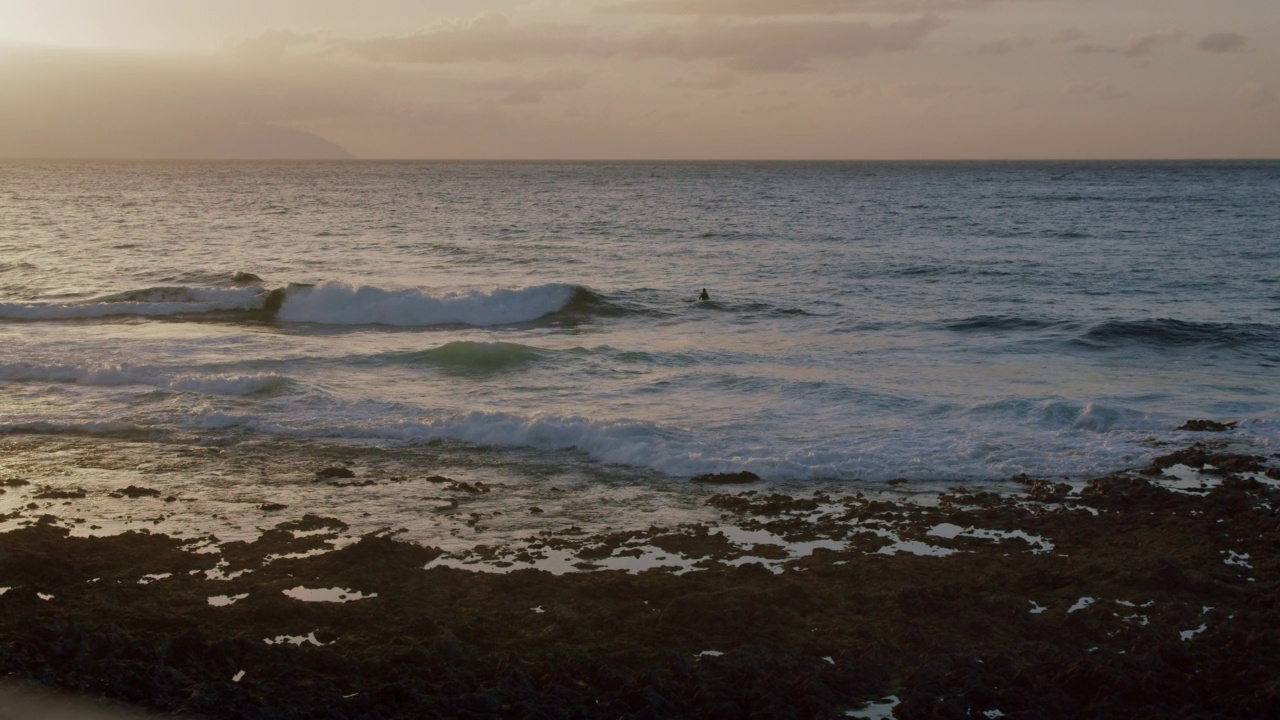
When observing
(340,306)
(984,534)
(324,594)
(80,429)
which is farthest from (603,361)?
(324,594)

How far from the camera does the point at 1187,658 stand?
23.4ft

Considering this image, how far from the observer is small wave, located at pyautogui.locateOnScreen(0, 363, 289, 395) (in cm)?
1612

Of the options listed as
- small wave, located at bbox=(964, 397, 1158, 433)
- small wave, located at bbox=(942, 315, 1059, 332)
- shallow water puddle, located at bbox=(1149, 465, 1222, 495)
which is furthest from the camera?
small wave, located at bbox=(942, 315, 1059, 332)

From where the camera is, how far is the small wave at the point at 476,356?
19062 millimetres

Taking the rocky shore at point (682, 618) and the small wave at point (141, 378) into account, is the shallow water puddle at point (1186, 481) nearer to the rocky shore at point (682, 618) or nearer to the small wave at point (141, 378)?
the rocky shore at point (682, 618)

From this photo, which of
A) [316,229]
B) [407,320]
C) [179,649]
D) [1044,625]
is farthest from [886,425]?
[316,229]

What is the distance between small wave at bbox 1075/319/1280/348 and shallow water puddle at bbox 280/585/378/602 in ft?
58.4

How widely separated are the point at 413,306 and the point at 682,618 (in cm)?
1994

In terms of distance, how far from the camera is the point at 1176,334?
880 inches

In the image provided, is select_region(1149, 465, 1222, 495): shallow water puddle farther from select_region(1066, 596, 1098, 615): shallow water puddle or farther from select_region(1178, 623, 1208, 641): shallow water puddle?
select_region(1178, 623, 1208, 641): shallow water puddle

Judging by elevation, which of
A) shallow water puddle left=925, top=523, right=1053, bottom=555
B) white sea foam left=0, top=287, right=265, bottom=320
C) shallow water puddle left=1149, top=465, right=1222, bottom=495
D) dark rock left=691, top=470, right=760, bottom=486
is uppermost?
white sea foam left=0, top=287, right=265, bottom=320

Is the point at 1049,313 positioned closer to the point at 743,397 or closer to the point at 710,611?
the point at 743,397

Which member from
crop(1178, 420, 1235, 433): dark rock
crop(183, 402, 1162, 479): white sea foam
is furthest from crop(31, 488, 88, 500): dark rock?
crop(1178, 420, 1235, 433): dark rock

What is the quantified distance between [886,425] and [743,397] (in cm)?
271
